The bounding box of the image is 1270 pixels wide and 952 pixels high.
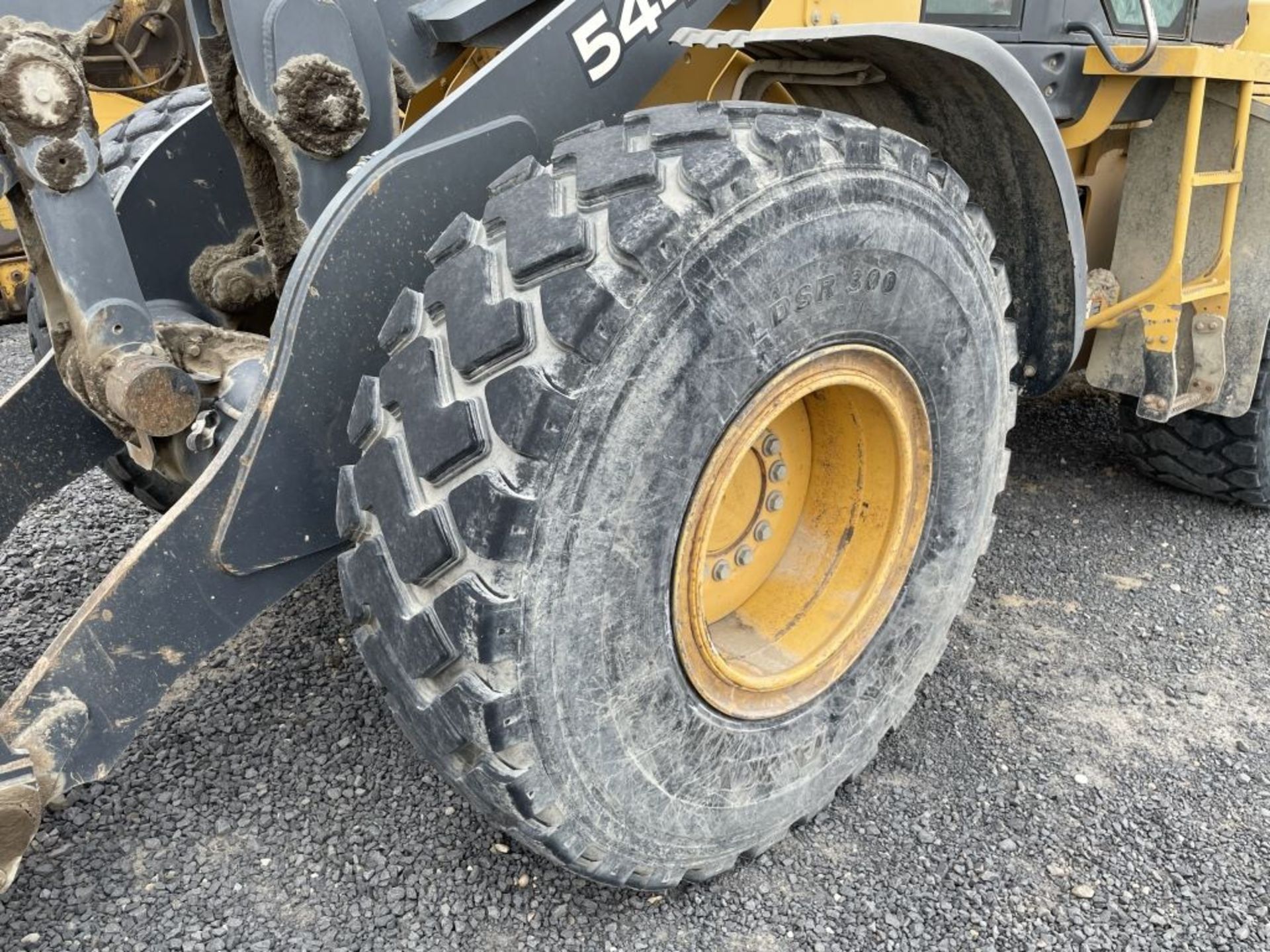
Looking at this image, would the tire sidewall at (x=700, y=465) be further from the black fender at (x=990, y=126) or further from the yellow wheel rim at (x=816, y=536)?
the black fender at (x=990, y=126)

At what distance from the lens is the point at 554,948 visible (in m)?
1.89

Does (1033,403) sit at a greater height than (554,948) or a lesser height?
lesser

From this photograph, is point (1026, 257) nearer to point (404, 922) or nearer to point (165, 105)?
point (404, 922)

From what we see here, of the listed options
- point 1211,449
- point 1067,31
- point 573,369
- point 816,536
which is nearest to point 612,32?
point 573,369

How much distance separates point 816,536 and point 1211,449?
6.55 feet

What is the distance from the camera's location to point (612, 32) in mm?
1854

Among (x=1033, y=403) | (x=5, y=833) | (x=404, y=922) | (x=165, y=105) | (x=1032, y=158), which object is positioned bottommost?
(x=1033, y=403)

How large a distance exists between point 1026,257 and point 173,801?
7.37ft

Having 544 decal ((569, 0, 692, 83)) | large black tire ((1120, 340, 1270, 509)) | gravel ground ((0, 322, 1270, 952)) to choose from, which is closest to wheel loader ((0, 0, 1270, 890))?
544 decal ((569, 0, 692, 83))

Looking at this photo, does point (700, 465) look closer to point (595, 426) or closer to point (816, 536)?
point (595, 426)

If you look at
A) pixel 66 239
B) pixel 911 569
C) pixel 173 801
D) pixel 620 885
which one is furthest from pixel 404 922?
pixel 66 239

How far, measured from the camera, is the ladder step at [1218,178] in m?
2.69

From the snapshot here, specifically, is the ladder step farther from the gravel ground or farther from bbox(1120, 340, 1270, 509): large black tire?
the gravel ground

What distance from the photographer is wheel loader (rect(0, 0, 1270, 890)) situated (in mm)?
1506
